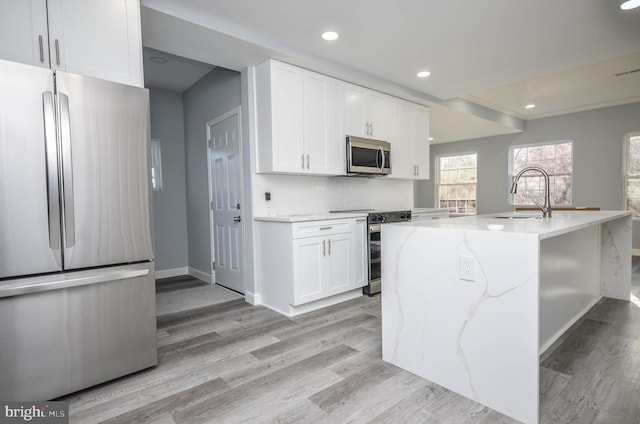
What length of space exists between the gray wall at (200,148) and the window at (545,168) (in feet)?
19.7

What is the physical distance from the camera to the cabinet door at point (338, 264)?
11.0 feet

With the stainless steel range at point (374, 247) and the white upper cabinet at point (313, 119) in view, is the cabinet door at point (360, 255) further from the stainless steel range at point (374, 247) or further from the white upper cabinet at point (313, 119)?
the white upper cabinet at point (313, 119)

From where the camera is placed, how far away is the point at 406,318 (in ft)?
6.83

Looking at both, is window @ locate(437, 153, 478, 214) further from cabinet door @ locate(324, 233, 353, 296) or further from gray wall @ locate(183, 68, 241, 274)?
gray wall @ locate(183, 68, 241, 274)

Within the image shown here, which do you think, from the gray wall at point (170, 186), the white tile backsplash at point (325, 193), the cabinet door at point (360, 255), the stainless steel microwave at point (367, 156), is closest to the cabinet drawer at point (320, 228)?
the cabinet door at point (360, 255)

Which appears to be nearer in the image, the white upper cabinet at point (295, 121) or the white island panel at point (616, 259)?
the white upper cabinet at point (295, 121)

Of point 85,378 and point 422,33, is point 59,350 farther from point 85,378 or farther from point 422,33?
point 422,33

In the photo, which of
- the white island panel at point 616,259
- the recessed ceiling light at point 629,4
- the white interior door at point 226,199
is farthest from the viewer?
the white interior door at point 226,199

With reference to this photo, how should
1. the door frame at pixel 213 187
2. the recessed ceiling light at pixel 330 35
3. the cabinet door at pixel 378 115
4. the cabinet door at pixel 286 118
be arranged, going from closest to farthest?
the recessed ceiling light at pixel 330 35 < the cabinet door at pixel 286 118 < the door frame at pixel 213 187 < the cabinet door at pixel 378 115

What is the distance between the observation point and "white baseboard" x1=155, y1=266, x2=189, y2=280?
4785 millimetres

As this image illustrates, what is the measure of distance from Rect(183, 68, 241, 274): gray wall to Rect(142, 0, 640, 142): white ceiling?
45 cm

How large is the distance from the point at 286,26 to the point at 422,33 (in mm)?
1173

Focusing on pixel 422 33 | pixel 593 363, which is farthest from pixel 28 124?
pixel 593 363

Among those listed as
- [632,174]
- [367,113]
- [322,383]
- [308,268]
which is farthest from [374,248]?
[632,174]
